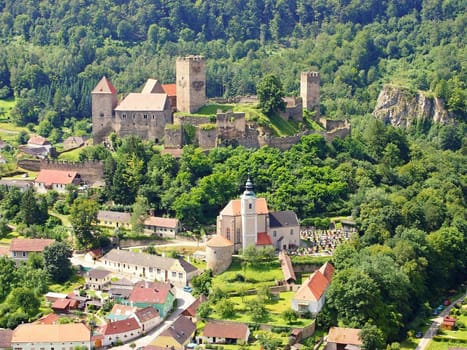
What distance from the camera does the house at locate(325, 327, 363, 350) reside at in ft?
183

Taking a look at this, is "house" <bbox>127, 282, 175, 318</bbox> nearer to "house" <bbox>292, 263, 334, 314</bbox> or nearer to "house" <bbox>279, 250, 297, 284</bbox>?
"house" <bbox>279, 250, 297, 284</bbox>

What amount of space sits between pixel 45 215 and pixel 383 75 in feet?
192

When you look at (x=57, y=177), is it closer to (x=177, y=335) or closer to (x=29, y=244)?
(x=29, y=244)

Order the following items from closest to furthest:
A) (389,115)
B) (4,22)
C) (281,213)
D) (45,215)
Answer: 1. (281,213)
2. (45,215)
3. (389,115)
4. (4,22)

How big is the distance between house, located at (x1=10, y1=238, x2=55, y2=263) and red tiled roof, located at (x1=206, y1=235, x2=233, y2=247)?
10706 millimetres

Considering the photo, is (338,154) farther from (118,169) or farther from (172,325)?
(172,325)

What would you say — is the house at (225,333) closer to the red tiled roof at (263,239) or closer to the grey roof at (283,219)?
the red tiled roof at (263,239)

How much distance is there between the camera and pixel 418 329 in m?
60.9

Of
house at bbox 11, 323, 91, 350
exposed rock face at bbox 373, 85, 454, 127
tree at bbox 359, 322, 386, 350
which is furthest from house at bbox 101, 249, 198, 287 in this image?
exposed rock face at bbox 373, 85, 454, 127

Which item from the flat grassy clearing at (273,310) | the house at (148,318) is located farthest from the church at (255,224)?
the house at (148,318)

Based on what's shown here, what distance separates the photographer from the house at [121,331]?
5694 cm

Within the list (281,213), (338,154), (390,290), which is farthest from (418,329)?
(338,154)

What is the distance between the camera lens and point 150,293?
60.8m

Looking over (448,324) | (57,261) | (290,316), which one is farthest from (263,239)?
(57,261)
